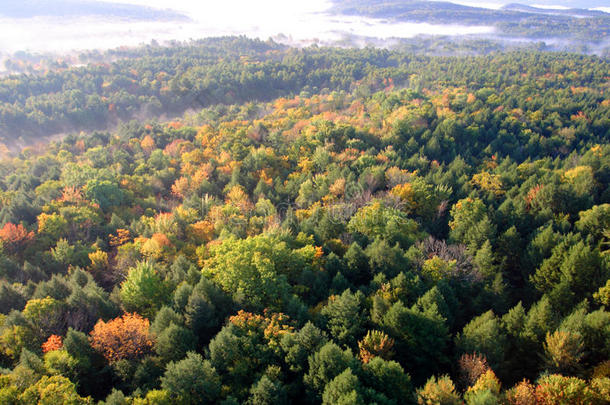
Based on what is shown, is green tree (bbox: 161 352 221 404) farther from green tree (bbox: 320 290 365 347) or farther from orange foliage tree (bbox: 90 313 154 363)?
green tree (bbox: 320 290 365 347)

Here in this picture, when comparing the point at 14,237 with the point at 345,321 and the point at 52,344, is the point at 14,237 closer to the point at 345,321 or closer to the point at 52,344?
the point at 52,344

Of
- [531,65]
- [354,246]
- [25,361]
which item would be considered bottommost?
[25,361]

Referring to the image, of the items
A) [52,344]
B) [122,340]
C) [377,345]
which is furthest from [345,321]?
[52,344]

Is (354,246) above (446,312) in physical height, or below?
above

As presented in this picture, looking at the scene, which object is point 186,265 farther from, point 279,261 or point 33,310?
point 33,310

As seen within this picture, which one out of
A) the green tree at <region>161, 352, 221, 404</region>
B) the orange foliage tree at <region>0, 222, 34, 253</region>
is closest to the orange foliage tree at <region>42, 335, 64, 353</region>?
the green tree at <region>161, 352, 221, 404</region>

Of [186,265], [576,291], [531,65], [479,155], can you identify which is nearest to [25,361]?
[186,265]

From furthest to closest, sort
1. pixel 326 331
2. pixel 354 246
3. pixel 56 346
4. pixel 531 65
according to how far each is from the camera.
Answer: pixel 531 65, pixel 354 246, pixel 326 331, pixel 56 346

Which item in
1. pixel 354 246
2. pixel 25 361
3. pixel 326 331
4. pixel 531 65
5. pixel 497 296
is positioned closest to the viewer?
pixel 25 361
